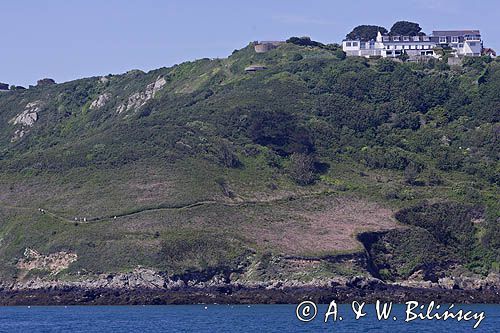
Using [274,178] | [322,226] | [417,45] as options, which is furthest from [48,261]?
[417,45]

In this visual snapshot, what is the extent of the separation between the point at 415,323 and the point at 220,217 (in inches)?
1378

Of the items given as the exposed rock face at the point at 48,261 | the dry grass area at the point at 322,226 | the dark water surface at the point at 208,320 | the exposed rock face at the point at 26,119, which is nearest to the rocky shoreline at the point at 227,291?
the dark water surface at the point at 208,320

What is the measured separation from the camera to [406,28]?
17112 centimetres

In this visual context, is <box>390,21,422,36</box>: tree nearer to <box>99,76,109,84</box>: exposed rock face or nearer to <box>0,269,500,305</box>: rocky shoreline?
<box>99,76,109,84</box>: exposed rock face

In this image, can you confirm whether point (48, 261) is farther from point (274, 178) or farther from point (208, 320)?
point (208, 320)

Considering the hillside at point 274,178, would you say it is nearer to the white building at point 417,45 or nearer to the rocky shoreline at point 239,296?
the rocky shoreline at point 239,296

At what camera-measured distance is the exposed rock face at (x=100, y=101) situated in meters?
172

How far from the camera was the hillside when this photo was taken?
104 metres

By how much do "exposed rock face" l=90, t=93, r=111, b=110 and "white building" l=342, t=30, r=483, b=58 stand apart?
34.2 meters

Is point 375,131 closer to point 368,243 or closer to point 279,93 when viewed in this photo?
point 279,93

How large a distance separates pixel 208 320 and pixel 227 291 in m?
18.7

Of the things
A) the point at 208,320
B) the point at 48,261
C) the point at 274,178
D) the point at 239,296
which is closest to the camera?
the point at 208,320

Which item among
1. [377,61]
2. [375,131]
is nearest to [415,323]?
[375,131]

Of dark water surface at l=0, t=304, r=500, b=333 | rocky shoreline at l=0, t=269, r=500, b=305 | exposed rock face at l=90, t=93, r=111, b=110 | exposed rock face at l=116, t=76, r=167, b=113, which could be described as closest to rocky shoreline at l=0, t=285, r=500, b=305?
rocky shoreline at l=0, t=269, r=500, b=305
